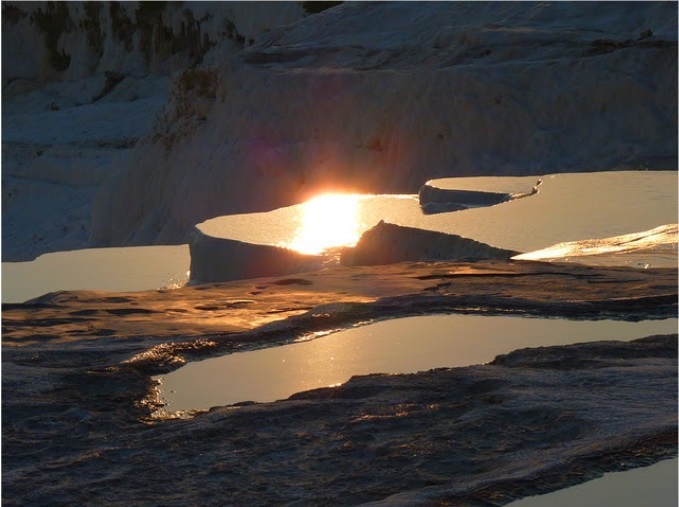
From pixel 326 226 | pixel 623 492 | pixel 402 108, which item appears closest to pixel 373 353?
pixel 623 492

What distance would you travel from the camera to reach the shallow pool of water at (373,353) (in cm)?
336

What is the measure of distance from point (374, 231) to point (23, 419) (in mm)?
4493

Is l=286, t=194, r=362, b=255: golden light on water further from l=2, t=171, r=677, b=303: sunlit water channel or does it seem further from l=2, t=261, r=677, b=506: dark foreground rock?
l=2, t=261, r=677, b=506: dark foreground rock

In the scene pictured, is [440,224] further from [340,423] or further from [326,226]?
[340,423]

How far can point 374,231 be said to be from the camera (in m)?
7.42

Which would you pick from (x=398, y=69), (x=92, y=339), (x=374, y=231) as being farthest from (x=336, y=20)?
(x=92, y=339)

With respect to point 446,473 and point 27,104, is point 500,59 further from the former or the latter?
point 27,104

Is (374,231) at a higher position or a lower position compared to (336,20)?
lower

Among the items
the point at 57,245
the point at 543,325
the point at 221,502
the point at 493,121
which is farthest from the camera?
the point at 57,245

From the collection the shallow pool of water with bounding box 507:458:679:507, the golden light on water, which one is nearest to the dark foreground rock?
the shallow pool of water with bounding box 507:458:679:507

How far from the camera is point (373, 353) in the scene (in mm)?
3727

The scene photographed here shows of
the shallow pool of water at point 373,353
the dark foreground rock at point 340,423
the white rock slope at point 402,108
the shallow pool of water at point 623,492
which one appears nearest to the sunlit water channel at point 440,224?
the shallow pool of water at point 373,353

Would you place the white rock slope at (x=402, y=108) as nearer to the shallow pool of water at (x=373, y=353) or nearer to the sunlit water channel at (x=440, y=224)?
the sunlit water channel at (x=440, y=224)

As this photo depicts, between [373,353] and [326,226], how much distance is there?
4818 millimetres
